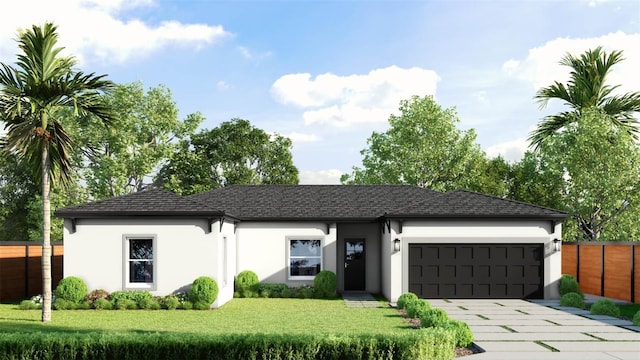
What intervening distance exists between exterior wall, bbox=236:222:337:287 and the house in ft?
0.13

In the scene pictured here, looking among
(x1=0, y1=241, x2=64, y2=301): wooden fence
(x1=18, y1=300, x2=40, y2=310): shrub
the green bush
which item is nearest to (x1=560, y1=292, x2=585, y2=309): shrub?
the green bush

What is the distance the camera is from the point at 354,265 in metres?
25.3

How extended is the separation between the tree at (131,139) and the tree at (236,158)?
12.1 feet

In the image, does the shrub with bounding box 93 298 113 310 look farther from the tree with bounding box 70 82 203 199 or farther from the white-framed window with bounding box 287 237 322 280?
the tree with bounding box 70 82 203 199

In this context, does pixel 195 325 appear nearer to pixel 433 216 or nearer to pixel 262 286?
pixel 262 286

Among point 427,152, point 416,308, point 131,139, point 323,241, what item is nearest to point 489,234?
point 323,241

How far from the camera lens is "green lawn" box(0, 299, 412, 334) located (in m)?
14.3

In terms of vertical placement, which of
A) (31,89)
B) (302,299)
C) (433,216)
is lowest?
(302,299)

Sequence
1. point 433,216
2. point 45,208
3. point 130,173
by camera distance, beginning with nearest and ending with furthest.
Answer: point 45,208 → point 433,216 → point 130,173

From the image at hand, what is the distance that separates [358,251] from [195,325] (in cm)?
1134

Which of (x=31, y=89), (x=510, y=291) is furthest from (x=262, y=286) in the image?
(x=31, y=89)

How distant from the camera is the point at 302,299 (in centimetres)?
2222

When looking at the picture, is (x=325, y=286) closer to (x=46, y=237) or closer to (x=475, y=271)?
(x=475, y=271)

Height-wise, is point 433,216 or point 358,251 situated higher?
point 433,216
